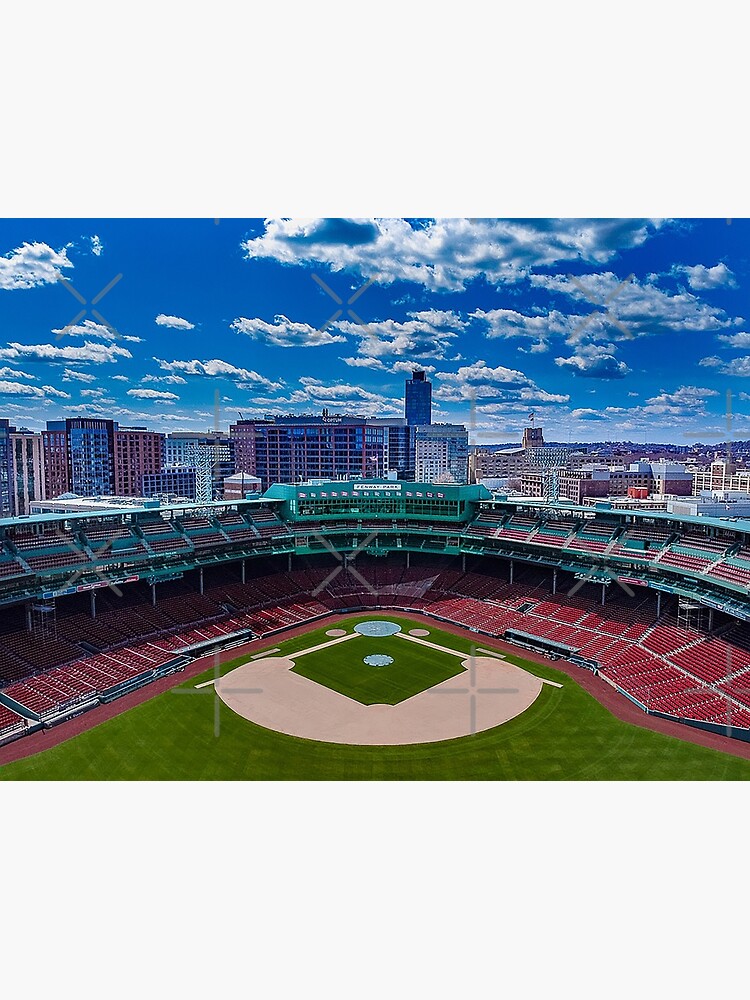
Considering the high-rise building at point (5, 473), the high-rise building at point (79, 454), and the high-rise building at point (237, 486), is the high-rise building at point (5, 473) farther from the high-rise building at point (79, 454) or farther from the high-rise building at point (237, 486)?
the high-rise building at point (237, 486)

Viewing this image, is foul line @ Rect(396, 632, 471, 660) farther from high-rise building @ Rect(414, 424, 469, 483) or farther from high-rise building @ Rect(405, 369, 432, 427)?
high-rise building @ Rect(405, 369, 432, 427)

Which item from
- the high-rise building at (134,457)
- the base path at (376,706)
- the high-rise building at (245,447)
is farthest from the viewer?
the high-rise building at (245,447)

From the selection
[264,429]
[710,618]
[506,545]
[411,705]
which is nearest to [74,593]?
[411,705]

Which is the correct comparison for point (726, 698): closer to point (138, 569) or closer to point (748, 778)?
point (748, 778)

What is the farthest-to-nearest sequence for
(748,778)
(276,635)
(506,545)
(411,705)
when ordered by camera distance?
1. (506,545)
2. (276,635)
3. (411,705)
4. (748,778)

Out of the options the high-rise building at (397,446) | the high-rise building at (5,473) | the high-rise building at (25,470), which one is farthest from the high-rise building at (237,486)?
the high-rise building at (397,446)

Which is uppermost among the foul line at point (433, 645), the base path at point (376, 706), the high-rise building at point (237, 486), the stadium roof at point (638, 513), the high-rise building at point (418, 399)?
the high-rise building at point (418, 399)

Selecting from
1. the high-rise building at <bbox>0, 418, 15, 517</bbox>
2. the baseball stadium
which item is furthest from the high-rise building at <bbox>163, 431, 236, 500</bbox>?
the baseball stadium
